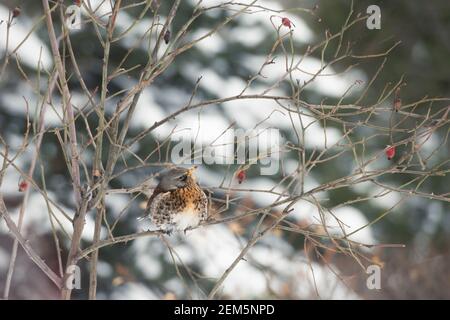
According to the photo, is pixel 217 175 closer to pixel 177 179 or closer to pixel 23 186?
pixel 177 179

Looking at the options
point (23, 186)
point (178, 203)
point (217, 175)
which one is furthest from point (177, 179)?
point (217, 175)

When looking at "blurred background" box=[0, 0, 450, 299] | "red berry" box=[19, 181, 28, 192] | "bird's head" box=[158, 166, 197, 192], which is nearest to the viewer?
"red berry" box=[19, 181, 28, 192]

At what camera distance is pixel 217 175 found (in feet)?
25.8

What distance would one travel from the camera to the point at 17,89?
777 cm

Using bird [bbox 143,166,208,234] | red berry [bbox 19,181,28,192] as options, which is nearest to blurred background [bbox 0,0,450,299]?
bird [bbox 143,166,208,234]

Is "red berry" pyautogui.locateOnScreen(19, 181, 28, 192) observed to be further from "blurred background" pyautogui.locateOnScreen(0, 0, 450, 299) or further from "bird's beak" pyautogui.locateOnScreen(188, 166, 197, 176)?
"blurred background" pyautogui.locateOnScreen(0, 0, 450, 299)

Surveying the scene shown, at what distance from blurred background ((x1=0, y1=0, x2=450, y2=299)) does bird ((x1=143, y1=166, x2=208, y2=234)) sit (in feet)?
10.1

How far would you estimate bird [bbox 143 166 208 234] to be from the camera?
345cm

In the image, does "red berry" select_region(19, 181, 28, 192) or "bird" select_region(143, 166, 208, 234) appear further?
"bird" select_region(143, 166, 208, 234)
